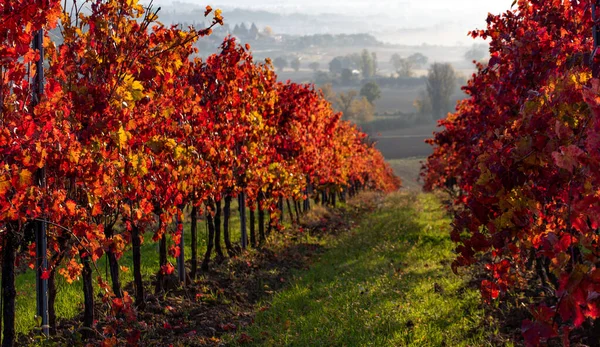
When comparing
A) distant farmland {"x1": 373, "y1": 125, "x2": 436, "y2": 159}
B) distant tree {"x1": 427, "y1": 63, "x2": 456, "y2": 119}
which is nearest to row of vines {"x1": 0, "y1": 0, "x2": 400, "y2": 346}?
→ distant farmland {"x1": 373, "y1": 125, "x2": 436, "y2": 159}

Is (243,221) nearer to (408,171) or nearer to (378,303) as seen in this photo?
(378,303)

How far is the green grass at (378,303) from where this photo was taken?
24.8 feet

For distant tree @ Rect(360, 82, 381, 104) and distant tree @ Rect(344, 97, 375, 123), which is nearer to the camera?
distant tree @ Rect(344, 97, 375, 123)

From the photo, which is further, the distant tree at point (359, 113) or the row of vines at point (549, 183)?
the distant tree at point (359, 113)

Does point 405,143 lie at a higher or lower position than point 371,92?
lower

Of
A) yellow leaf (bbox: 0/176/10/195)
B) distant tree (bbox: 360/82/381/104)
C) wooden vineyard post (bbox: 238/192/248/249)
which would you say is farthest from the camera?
distant tree (bbox: 360/82/381/104)

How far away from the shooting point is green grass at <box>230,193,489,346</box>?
297 inches

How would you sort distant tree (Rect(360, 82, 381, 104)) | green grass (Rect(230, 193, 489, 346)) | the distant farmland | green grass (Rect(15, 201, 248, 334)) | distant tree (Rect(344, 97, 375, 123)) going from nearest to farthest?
1. green grass (Rect(230, 193, 489, 346))
2. green grass (Rect(15, 201, 248, 334))
3. the distant farmland
4. distant tree (Rect(344, 97, 375, 123))
5. distant tree (Rect(360, 82, 381, 104))

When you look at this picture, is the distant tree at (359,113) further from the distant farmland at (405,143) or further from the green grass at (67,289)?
the green grass at (67,289)

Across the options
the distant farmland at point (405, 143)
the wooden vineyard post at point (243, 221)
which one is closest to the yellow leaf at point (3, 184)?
the wooden vineyard post at point (243, 221)

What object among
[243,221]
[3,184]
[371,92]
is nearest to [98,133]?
[3,184]

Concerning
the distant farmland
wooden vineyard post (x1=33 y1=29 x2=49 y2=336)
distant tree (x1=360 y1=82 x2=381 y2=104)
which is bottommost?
the distant farmland

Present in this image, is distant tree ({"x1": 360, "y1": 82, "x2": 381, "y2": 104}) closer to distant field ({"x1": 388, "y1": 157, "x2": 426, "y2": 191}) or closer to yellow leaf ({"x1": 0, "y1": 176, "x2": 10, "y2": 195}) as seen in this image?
distant field ({"x1": 388, "y1": 157, "x2": 426, "y2": 191})

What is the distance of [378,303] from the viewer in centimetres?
916
